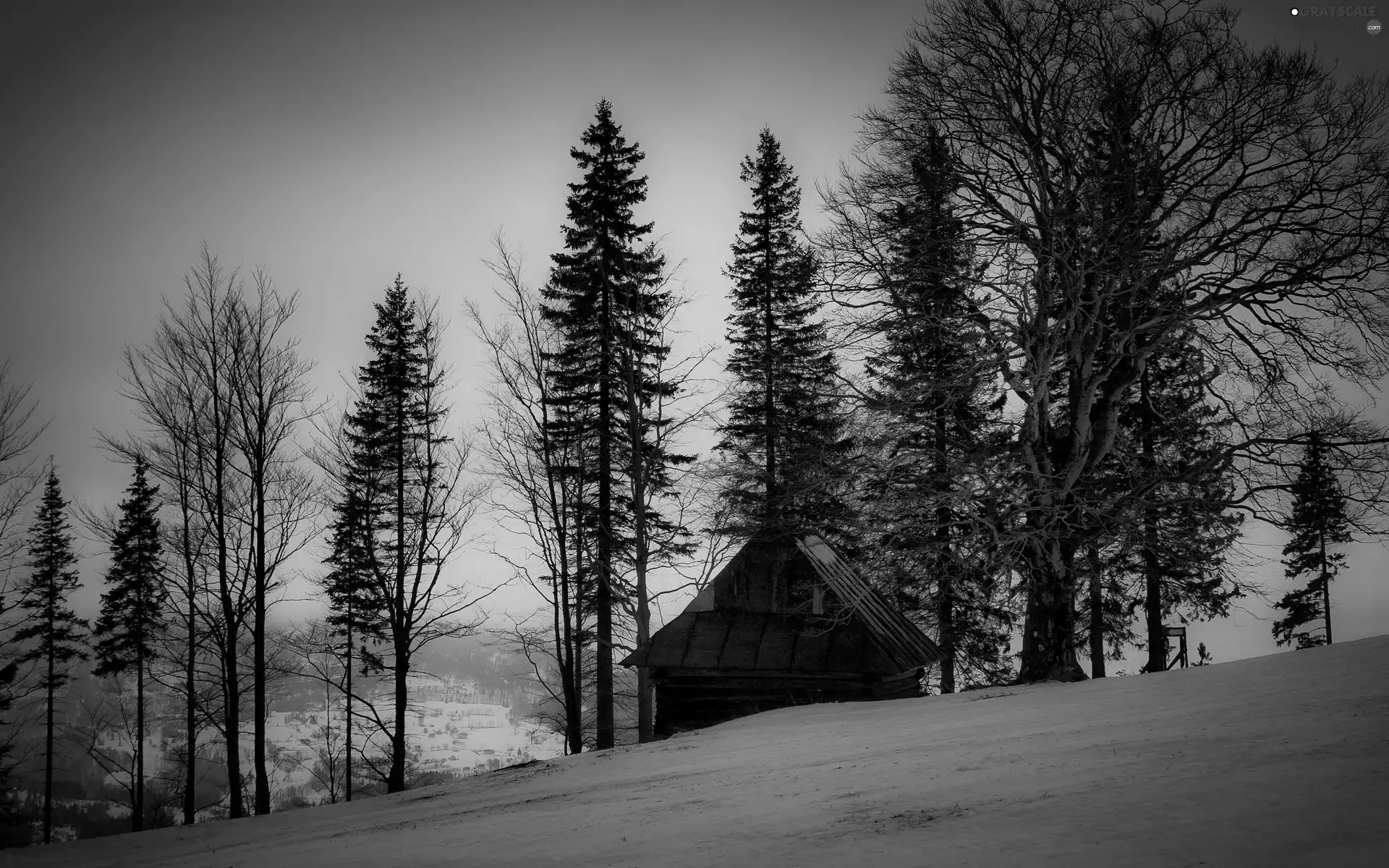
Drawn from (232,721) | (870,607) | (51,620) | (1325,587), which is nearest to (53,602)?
(51,620)

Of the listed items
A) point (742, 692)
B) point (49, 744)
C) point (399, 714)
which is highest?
point (742, 692)

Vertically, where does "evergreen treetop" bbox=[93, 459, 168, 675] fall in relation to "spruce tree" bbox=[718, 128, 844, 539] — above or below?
below

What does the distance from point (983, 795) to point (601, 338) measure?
16.3 m

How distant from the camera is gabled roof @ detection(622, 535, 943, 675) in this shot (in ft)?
52.0

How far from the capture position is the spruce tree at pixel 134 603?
1074 inches

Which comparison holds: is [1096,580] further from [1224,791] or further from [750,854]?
[750,854]

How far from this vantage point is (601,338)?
20453mm

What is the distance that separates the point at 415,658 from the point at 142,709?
12189 millimetres

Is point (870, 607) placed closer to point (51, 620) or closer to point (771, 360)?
point (771, 360)

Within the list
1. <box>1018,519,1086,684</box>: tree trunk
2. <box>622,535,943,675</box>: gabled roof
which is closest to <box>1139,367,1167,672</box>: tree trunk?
<box>1018,519,1086,684</box>: tree trunk

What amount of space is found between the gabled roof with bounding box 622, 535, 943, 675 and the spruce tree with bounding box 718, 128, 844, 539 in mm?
4478

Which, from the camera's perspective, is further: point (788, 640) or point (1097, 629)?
point (1097, 629)

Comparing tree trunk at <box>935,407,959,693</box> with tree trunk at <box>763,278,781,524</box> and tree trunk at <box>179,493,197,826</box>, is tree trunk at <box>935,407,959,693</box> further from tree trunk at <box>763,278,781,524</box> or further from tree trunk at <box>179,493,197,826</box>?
tree trunk at <box>179,493,197,826</box>

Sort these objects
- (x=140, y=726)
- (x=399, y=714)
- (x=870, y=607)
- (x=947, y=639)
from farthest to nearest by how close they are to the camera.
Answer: (x=140, y=726), (x=947, y=639), (x=399, y=714), (x=870, y=607)
